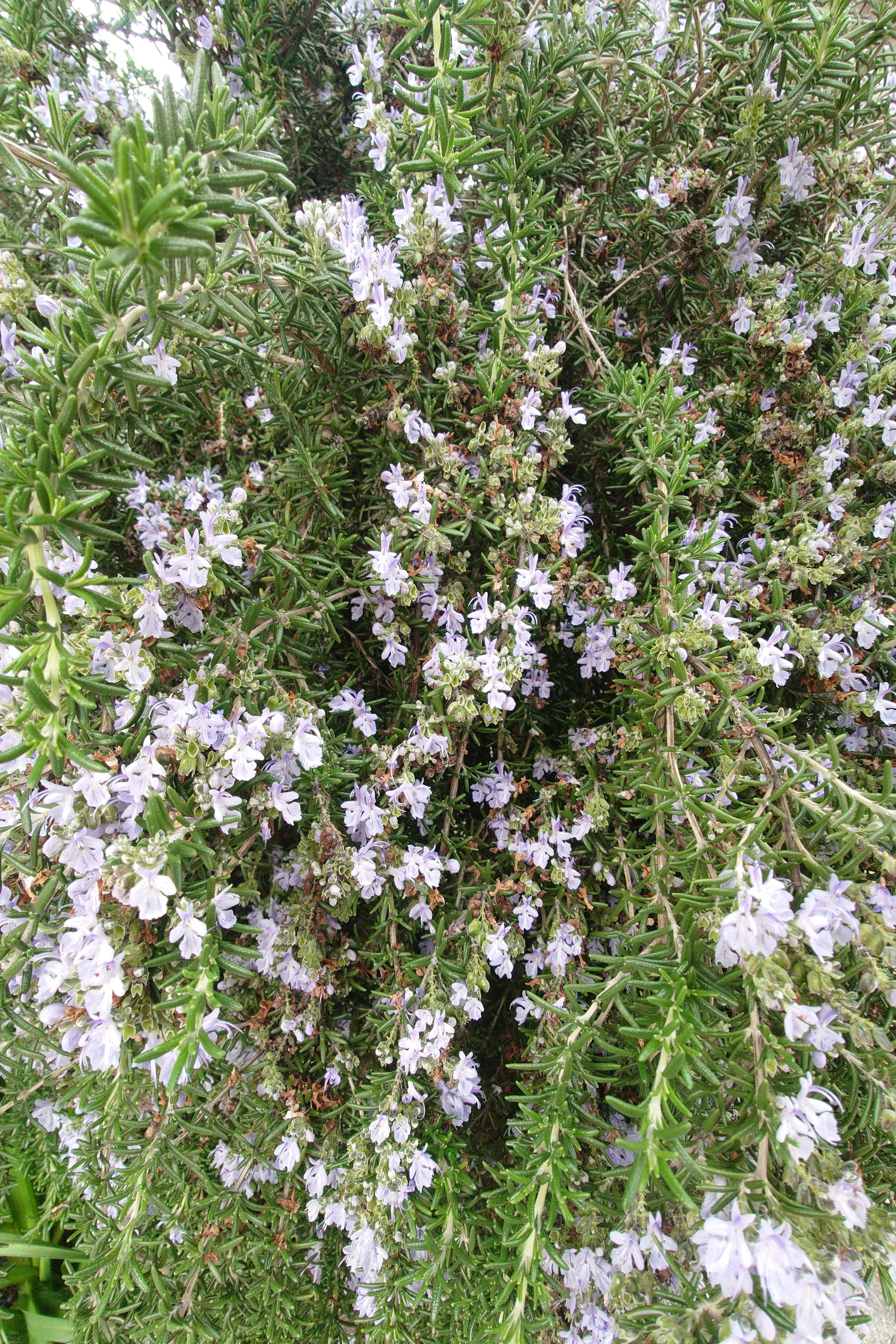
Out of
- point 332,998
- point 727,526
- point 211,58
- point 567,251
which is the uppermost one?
point 211,58

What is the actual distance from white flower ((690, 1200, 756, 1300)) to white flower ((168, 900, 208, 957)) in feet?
2.54

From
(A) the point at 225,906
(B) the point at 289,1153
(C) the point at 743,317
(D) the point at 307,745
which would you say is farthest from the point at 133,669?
(C) the point at 743,317

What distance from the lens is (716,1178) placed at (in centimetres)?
107

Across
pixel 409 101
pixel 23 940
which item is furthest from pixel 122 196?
pixel 23 940

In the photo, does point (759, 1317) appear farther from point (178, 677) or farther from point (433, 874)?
point (178, 677)

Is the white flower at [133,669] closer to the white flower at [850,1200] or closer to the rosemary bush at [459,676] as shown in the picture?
the rosemary bush at [459,676]

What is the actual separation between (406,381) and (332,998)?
1.44m

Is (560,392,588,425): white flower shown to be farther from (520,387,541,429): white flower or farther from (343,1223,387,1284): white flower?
(343,1223,387,1284): white flower

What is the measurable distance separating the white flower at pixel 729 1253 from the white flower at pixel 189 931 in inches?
30.5

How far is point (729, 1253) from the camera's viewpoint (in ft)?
2.81

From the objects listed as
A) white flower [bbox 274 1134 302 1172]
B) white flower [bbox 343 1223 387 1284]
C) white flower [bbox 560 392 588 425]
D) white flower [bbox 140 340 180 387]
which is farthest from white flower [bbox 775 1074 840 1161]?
white flower [bbox 140 340 180 387]

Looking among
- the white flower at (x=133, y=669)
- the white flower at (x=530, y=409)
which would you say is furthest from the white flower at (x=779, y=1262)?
the white flower at (x=530, y=409)

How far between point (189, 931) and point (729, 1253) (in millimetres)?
840

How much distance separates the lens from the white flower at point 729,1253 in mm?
843
